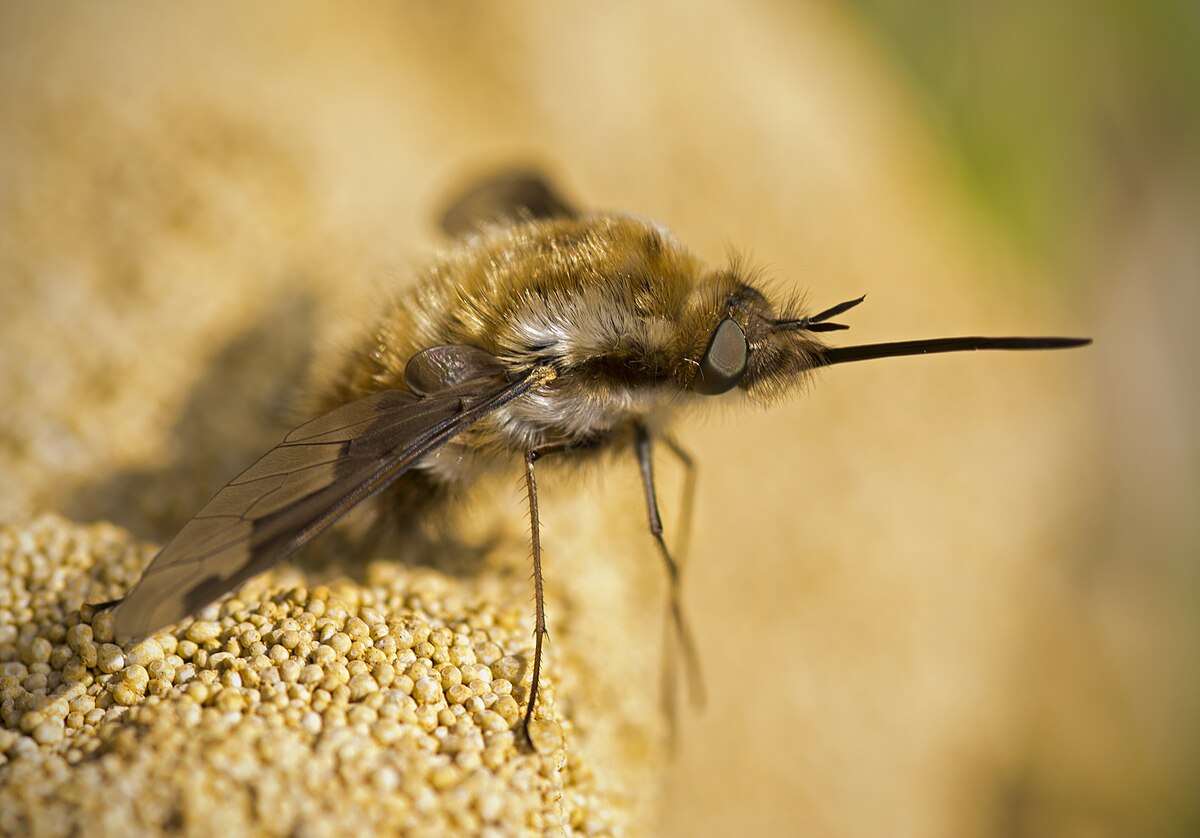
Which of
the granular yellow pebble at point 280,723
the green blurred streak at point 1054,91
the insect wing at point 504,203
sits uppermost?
the green blurred streak at point 1054,91

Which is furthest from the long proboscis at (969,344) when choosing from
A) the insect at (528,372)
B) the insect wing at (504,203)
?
the insect wing at (504,203)

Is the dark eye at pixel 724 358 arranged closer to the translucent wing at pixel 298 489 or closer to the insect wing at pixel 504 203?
the translucent wing at pixel 298 489

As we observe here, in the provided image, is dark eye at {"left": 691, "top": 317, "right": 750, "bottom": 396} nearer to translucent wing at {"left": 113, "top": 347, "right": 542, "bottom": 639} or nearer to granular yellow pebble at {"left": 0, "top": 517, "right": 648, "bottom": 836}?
translucent wing at {"left": 113, "top": 347, "right": 542, "bottom": 639}

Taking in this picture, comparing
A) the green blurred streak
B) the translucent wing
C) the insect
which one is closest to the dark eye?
the insect

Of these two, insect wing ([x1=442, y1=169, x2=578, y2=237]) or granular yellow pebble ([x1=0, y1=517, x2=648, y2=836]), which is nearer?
granular yellow pebble ([x1=0, y1=517, x2=648, y2=836])

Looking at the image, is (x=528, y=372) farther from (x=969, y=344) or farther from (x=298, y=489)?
(x=969, y=344)

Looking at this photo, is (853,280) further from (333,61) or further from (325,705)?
(325,705)

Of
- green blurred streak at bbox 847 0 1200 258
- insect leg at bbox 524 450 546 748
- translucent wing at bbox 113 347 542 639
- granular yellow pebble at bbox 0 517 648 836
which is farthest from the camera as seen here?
green blurred streak at bbox 847 0 1200 258
